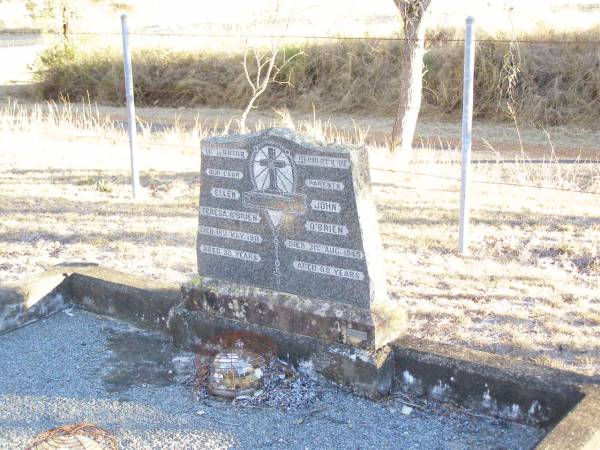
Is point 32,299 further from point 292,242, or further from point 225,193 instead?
point 292,242

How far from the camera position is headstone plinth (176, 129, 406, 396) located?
12.9ft

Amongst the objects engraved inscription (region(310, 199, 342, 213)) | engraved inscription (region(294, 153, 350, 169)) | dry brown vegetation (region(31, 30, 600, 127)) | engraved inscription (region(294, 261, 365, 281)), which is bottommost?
engraved inscription (region(294, 261, 365, 281))

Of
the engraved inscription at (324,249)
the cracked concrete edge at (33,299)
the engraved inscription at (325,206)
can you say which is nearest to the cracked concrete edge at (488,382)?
the engraved inscription at (324,249)

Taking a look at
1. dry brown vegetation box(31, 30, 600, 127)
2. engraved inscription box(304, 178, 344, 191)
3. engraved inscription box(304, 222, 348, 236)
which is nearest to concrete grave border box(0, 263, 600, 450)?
engraved inscription box(304, 222, 348, 236)

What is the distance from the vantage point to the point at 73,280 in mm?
5246

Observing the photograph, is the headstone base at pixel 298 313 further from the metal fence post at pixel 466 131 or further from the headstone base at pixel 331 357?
the metal fence post at pixel 466 131

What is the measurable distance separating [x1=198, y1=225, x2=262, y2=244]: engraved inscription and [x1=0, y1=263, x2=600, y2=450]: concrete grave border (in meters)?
0.46

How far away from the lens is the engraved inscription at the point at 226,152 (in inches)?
168

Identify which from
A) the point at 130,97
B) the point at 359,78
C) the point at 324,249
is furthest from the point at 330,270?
the point at 359,78

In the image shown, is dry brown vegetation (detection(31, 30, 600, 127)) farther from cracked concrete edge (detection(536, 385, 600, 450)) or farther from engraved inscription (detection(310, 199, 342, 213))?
cracked concrete edge (detection(536, 385, 600, 450))

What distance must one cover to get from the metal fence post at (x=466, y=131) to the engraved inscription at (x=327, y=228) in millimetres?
2459

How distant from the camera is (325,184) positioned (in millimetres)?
3955

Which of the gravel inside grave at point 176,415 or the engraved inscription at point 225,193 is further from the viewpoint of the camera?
the engraved inscription at point 225,193

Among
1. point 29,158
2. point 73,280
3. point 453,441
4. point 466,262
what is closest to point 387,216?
point 466,262
